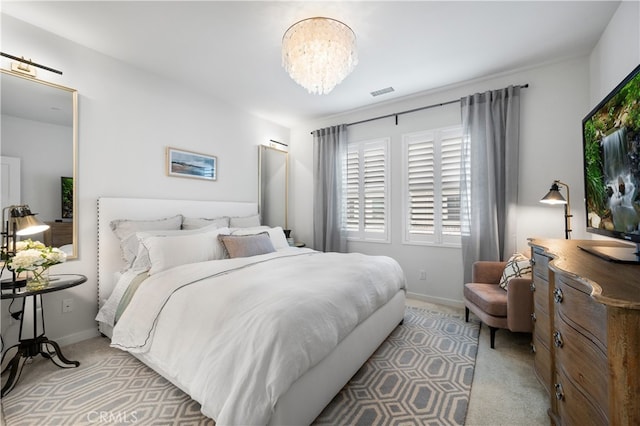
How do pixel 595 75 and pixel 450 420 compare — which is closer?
pixel 450 420

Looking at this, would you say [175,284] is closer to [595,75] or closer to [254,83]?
[254,83]

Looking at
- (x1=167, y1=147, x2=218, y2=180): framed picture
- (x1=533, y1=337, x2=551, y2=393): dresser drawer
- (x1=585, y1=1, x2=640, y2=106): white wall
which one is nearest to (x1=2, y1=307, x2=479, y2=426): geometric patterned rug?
(x1=533, y1=337, x2=551, y2=393): dresser drawer

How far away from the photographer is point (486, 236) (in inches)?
122

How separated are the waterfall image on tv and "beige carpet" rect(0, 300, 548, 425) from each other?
112 cm

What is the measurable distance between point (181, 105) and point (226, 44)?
114 cm

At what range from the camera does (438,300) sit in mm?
3549

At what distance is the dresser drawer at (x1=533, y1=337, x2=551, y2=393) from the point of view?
153cm

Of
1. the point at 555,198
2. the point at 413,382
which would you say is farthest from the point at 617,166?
the point at 413,382

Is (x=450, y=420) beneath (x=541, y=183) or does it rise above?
beneath

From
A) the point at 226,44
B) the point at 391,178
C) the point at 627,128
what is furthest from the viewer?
the point at 391,178

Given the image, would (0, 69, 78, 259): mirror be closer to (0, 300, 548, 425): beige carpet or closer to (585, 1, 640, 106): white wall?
(0, 300, 548, 425): beige carpet

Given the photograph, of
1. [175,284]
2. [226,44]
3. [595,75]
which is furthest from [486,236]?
[226,44]

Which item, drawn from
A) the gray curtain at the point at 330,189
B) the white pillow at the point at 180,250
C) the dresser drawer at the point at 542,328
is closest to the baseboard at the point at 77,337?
the white pillow at the point at 180,250

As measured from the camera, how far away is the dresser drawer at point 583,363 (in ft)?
2.98
